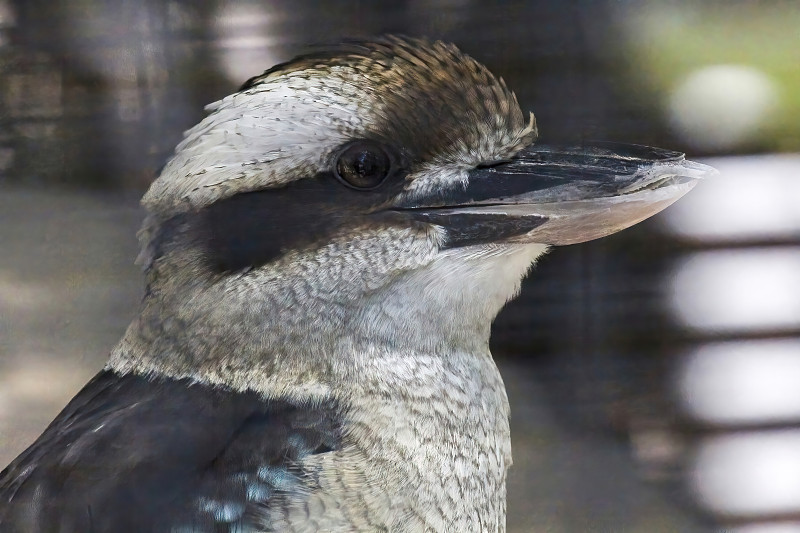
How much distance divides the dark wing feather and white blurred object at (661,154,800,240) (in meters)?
0.53

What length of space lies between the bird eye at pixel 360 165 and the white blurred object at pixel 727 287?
0.47m

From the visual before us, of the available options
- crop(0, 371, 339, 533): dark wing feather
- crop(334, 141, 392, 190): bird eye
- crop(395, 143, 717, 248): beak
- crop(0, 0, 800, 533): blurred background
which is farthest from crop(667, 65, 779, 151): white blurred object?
crop(0, 371, 339, 533): dark wing feather

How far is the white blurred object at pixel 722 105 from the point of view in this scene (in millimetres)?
903

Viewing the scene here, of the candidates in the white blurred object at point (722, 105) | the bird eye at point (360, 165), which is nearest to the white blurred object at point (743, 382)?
the white blurred object at point (722, 105)

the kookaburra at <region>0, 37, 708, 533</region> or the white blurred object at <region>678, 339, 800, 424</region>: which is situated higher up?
the kookaburra at <region>0, 37, 708, 533</region>

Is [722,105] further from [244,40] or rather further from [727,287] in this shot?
[244,40]

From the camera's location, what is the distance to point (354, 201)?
0.77 m

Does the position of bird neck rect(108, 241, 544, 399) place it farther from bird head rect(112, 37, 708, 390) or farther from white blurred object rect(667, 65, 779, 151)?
white blurred object rect(667, 65, 779, 151)

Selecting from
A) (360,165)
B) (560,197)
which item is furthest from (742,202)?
(360,165)

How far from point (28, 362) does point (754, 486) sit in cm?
92

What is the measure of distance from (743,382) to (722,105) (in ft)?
1.20

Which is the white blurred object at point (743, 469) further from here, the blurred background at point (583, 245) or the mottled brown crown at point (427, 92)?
the mottled brown crown at point (427, 92)

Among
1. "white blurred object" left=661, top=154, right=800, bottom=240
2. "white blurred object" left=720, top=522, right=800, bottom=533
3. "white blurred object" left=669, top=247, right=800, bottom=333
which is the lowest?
"white blurred object" left=720, top=522, right=800, bottom=533

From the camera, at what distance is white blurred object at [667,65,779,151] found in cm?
90
